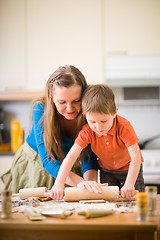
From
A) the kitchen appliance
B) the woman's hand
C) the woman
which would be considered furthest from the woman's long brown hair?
the kitchen appliance

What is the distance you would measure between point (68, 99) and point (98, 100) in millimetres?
134

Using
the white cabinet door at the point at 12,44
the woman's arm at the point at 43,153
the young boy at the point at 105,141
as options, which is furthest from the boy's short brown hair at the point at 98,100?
the white cabinet door at the point at 12,44

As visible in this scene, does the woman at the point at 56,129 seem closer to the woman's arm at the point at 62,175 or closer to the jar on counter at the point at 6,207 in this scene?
the woman's arm at the point at 62,175

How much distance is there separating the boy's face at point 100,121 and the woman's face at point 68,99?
0.08 metres

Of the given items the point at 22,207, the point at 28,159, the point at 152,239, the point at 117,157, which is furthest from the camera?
the point at 28,159

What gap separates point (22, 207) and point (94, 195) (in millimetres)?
274

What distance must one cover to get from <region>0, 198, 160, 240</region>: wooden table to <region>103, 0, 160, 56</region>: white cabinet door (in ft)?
7.95

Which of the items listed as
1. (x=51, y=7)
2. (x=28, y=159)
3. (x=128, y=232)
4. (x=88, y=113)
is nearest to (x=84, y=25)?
(x=51, y=7)

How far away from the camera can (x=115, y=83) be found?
2.95 meters

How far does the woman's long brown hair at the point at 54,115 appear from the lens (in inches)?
52.9

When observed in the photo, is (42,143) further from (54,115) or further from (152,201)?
(152,201)

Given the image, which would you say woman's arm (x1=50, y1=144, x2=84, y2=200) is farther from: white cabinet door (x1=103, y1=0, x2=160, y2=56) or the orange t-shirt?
white cabinet door (x1=103, y1=0, x2=160, y2=56)

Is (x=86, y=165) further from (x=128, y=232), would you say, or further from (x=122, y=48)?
(x=122, y=48)

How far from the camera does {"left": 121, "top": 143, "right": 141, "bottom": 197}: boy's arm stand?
1.13 m
